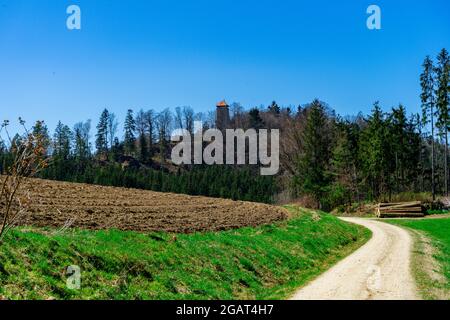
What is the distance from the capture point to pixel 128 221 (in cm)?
1783

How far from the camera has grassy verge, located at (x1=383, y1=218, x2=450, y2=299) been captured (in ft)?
47.7

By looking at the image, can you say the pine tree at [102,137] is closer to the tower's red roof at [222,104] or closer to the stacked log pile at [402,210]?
the tower's red roof at [222,104]

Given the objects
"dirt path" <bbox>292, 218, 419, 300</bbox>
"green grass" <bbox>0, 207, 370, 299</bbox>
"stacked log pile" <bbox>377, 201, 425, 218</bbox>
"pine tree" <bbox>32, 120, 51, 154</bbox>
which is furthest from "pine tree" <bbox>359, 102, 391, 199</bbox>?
"pine tree" <bbox>32, 120, 51, 154</bbox>

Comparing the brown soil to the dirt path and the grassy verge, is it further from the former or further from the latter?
the grassy verge

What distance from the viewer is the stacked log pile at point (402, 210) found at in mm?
52938

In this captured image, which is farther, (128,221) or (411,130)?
(411,130)

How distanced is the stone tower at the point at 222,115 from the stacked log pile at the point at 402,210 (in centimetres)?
10195

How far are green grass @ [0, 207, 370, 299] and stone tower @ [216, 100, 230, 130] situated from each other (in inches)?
5316

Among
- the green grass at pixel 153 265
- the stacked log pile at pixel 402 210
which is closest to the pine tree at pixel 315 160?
the stacked log pile at pixel 402 210

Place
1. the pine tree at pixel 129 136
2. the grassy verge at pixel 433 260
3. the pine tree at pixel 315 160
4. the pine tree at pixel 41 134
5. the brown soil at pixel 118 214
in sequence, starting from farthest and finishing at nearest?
the pine tree at pixel 129 136
the pine tree at pixel 315 160
the brown soil at pixel 118 214
the grassy verge at pixel 433 260
the pine tree at pixel 41 134
